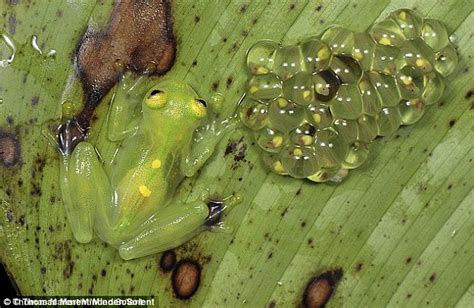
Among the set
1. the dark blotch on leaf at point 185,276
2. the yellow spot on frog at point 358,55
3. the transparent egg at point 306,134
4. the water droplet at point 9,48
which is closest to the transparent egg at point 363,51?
the yellow spot on frog at point 358,55

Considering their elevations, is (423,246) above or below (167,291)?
above

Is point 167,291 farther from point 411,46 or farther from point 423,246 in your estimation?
point 411,46

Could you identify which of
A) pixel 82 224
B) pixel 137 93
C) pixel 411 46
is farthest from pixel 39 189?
pixel 411 46

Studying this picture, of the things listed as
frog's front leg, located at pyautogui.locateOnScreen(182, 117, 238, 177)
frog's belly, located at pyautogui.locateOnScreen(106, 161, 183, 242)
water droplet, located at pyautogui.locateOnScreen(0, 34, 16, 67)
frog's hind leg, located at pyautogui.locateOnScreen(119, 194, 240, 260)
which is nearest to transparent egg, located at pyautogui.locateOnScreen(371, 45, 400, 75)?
frog's front leg, located at pyautogui.locateOnScreen(182, 117, 238, 177)

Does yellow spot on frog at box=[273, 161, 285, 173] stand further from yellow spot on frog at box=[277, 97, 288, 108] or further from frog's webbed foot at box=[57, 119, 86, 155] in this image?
frog's webbed foot at box=[57, 119, 86, 155]

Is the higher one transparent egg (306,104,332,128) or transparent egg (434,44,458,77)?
transparent egg (434,44,458,77)

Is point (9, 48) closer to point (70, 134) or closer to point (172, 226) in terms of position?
point (70, 134)
